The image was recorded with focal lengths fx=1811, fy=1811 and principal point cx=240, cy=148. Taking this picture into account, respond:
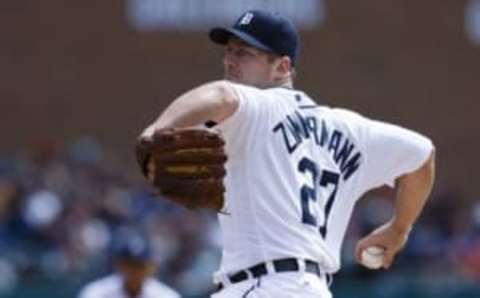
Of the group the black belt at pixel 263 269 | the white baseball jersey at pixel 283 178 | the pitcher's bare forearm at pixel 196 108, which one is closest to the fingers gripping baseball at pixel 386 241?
the white baseball jersey at pixel 283 178

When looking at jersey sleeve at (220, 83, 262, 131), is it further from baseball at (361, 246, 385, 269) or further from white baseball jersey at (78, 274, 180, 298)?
white baseball jersey at (78, 274, 180, 298)

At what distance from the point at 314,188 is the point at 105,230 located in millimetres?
7693

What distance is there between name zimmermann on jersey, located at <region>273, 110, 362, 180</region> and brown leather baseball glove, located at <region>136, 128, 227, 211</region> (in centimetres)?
36

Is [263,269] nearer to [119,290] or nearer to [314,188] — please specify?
[314,188]

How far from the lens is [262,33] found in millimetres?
6074

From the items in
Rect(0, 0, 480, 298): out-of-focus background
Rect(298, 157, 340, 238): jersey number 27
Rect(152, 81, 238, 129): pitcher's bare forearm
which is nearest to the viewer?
Rect(152, 81, 238, 129): pitcher's bare forearm

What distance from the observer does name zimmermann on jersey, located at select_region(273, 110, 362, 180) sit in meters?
5.96

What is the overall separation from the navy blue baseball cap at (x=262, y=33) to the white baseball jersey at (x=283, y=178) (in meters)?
0.15

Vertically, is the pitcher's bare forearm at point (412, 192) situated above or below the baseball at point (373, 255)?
above

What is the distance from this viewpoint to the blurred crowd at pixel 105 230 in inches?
515

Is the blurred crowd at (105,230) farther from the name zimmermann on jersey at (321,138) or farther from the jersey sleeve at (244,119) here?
the jersey sleeve at (244,119)

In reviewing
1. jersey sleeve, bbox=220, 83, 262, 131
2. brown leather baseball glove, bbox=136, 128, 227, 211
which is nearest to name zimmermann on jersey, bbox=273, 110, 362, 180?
jersey sleeve, bbox=220, 83, 262, 131

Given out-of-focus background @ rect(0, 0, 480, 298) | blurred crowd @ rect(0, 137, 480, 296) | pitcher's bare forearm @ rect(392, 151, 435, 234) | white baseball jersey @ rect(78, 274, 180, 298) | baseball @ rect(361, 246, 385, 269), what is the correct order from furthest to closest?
out-of-focus background @ rect(0, 0, 480, 298)
blurred crowd @ rect(0, 137, 480, 296)
white baseball jersey @ rect(78, 274, 180, 298)
baseball @ rect(361, 246, 385, 269)
pitcher's bare forearm @ rect(392, 151, 435, 234)

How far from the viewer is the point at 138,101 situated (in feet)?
59.1
